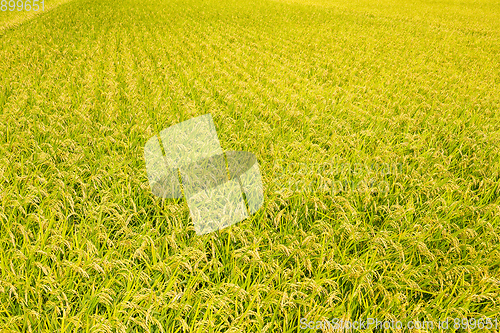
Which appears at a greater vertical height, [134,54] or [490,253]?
[134,54]

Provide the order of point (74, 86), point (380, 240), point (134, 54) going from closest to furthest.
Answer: point (380, 240)
point (74, 86)
point (134, 54)

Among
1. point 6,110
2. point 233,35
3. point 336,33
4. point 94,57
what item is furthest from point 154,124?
point 336,33

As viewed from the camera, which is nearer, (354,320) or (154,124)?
(354,320)

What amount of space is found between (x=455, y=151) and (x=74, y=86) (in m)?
5.98

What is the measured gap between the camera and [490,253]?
2.61m

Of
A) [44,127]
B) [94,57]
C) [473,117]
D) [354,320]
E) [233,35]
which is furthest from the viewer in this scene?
[233,35]

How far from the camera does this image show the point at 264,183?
3.31 m

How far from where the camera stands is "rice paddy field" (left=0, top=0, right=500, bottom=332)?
210 centimetres

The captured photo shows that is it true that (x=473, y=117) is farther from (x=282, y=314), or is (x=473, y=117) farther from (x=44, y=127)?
(x=44, y=127)

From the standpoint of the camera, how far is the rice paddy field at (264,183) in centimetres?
210

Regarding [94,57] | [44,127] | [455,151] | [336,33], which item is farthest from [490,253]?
[336,33]

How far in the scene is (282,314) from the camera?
86.0 inches

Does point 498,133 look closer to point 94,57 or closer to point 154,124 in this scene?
point 154,124

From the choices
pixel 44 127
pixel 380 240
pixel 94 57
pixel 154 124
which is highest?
pixel 94 57
